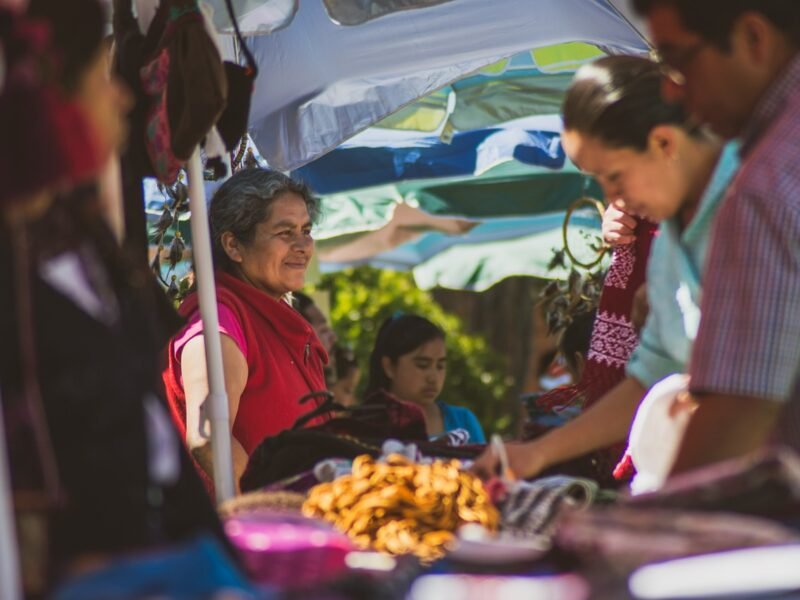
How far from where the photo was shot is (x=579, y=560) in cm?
206

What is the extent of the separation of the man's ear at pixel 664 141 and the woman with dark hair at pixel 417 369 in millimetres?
3961

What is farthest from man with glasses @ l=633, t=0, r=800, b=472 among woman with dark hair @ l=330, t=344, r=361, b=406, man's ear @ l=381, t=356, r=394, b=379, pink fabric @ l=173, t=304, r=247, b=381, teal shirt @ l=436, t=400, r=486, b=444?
woman with dark hair @ l=330, t=344, r=361, b=406

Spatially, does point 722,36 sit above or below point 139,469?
above

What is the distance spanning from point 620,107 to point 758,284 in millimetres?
670

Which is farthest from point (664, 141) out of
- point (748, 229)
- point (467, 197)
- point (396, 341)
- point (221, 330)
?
point (467, 197)

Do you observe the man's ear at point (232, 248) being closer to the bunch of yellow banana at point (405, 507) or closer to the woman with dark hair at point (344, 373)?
the bunch of yellow banana at point (405, 507)

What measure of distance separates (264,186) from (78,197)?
2958mm

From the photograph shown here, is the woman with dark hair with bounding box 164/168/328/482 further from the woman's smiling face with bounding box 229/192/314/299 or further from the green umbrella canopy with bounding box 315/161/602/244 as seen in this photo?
the green umbrella canopy with bounding box 315/161/602/244

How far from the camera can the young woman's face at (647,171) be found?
8.79 feet

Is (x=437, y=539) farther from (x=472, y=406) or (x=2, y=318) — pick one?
(x=472, y=406)

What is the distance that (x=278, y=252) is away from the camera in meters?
4.74

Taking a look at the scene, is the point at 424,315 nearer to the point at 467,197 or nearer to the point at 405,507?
the point at 467,197

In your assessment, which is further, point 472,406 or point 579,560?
point 472,406

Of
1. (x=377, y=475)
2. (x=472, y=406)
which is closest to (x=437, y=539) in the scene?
(x=377, y=475)
